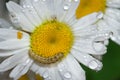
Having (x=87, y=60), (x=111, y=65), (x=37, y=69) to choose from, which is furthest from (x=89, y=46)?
(x=111, y=65)

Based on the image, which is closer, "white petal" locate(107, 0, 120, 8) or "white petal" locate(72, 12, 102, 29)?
"white petal" locate(72, 12, 102, 29)

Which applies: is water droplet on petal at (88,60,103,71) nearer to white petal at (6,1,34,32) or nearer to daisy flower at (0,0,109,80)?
daisy flower at (0,0,109,80)

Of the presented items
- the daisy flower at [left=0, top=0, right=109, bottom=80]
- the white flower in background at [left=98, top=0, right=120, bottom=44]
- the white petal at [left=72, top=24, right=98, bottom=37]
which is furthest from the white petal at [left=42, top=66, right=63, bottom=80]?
the white flower in background at [left=98, top=0, right=120, bottom=44]

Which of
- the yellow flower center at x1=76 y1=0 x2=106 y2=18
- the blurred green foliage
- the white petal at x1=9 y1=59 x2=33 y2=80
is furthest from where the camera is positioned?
the blurred green foliage

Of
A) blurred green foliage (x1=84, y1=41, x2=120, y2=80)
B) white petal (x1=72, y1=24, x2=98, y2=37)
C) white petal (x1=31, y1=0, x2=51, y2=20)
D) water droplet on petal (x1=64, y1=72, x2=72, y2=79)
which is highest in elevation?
white petal (x1=31, y1=0, x2=51, y2=20)

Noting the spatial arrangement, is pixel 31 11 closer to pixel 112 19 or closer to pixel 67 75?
pixel 67 75

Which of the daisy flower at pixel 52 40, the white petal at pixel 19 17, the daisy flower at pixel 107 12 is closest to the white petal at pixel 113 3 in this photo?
the daisy flower at pixel 107 12
